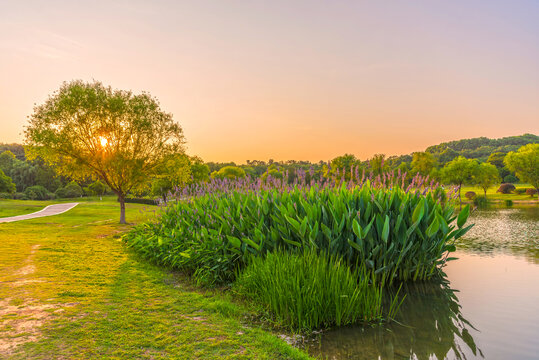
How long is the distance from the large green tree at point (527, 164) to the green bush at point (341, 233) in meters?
55.6

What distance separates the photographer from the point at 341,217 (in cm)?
647

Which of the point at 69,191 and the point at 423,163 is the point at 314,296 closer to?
the point at 423,163

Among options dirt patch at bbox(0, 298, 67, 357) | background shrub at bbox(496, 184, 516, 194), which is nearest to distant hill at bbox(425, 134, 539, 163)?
background shrub at bbox(496, 184, 516, 194)

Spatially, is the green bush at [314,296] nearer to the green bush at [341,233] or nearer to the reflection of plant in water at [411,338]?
the reflection of plant in water at [411,338]

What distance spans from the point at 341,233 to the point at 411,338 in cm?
212

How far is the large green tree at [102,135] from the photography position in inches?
912

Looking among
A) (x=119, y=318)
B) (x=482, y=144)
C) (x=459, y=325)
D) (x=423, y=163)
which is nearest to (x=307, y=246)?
(x=459, y=325)

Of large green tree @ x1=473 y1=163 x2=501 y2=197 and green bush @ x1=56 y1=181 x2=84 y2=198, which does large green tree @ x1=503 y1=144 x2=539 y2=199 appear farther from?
green bush @ x1=56 y1=181 x2=84 y2=198

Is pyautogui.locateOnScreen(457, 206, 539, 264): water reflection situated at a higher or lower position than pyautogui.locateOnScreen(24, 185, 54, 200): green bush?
lower

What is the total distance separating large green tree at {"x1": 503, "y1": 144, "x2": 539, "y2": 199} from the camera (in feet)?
162

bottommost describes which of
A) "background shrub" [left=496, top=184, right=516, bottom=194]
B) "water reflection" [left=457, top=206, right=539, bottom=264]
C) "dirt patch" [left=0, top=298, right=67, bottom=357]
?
"background shrub" [left=496, top=184, right=516, bottom=194]

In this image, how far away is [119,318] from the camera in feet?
16.1

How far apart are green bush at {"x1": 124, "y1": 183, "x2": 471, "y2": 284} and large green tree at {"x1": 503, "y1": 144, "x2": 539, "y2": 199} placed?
55.6m

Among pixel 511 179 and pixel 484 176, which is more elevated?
pixel 484 176
